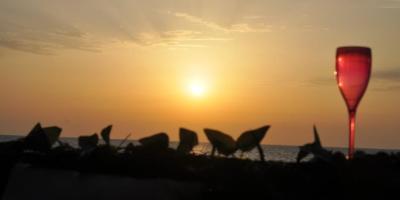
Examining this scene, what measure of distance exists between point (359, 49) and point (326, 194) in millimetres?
1176

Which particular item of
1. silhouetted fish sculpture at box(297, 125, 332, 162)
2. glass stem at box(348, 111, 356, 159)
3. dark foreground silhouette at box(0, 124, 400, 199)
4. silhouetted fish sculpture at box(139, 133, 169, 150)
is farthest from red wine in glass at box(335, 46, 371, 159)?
silhouetted fish sculpture at box(139, 133, 169, 150)

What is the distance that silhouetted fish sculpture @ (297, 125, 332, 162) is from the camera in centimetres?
106

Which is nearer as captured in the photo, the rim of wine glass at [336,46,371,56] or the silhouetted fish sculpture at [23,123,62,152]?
the silhouetted fish sculpture at [23,123,62,152]

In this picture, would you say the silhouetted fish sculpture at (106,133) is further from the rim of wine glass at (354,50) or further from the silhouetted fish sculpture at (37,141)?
the rim of wine glass at (354,50)

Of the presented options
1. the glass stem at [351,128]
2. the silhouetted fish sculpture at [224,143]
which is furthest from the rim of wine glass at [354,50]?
the silhouetted fish sculpture at [224,143]

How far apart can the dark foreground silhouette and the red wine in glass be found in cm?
70

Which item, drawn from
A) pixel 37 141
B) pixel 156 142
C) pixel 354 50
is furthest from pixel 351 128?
pixel 37 141

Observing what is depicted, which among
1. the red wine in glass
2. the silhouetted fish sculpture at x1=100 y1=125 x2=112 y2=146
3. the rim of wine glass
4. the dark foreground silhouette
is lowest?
the dark foreground silhouette

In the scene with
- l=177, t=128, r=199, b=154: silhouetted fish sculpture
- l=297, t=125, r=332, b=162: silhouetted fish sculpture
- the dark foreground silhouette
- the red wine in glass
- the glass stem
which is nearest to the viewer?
the dark foreground silhouette

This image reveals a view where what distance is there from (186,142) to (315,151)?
286 mm

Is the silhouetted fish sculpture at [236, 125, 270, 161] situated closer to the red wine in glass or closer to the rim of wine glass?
the red wine in glass

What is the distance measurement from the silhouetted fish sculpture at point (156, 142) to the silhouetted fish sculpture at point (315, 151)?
285 millimetres

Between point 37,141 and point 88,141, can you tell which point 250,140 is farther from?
point 37,141

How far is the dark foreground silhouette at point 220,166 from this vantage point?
940 mm
